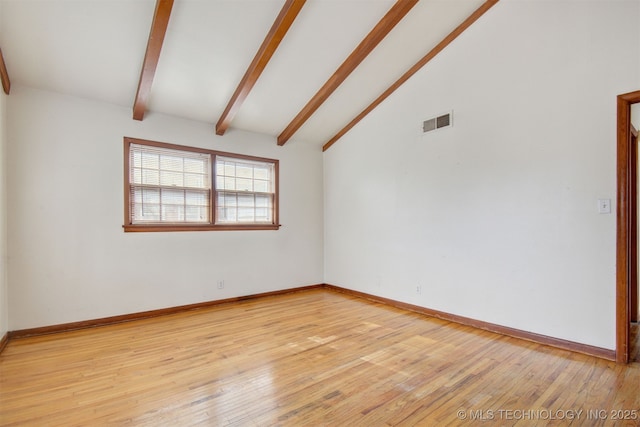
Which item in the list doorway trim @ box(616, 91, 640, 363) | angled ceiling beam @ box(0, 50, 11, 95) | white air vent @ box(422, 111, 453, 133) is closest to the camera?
doorway trim @ box(616, 91, 640, 363)

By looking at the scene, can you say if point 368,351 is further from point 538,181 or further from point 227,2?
point 227,2

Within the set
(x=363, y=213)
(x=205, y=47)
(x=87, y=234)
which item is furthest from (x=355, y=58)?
(x=87, y=234)

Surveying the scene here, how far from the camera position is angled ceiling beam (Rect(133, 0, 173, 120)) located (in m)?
2.60

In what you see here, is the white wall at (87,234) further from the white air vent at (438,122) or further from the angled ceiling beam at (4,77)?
the white air vent at (438,122)

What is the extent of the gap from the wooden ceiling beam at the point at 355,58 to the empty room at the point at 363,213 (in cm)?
3

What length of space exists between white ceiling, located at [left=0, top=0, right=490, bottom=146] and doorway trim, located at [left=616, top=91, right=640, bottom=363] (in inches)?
73.5

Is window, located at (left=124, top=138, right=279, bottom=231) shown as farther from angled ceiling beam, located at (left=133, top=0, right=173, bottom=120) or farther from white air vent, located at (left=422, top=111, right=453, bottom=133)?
white air vent, located at (left=422, top=111, right=453, bottom=133)

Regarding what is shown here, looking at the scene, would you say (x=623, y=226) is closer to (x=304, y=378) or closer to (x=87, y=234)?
(x=304, y=378)

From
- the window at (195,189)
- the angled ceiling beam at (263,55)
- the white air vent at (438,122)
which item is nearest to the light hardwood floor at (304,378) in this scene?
the window at (195,189)

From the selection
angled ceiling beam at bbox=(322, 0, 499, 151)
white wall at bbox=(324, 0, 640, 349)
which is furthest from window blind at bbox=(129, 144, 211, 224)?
white wall at bbox=(324, 0, 640, 349)

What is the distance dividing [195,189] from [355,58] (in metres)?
2.78

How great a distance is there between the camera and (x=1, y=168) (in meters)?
3.00

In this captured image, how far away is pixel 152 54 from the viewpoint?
9.72 ft

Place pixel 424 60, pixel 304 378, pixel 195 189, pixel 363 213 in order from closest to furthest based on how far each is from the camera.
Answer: pixel 304 378
pixel 424 60
pixel 195 189
pixel 363 213
